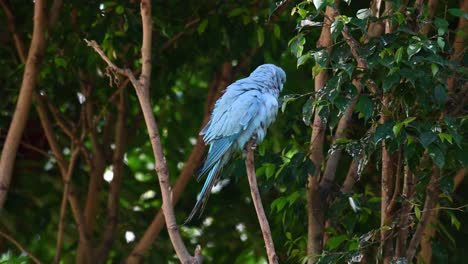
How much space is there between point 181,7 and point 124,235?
6.17 feet

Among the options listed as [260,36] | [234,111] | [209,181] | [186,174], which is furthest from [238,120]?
[186,174]

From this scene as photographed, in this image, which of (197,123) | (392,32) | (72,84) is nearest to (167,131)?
(197,123)

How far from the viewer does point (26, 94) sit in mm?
5969

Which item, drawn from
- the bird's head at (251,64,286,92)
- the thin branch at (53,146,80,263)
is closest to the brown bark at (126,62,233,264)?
the thin branch at (53,146,80,263)

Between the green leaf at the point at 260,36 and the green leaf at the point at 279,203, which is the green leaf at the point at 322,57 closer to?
the green leaf at the point at 279,203

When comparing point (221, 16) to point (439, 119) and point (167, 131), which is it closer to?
point (167, 131)

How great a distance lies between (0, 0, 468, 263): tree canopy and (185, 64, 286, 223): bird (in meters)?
0.21

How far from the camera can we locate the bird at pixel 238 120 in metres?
5.05

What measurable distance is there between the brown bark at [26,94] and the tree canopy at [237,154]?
11 mm

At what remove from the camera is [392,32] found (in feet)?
15.5

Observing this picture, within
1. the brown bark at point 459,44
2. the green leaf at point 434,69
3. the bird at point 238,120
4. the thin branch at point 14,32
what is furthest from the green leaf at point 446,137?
the thin branch at point 14,32

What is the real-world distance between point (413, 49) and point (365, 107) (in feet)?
1.46

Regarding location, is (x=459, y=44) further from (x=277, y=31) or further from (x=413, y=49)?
(x=413, y=49)

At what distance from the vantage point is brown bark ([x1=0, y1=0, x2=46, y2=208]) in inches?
229
